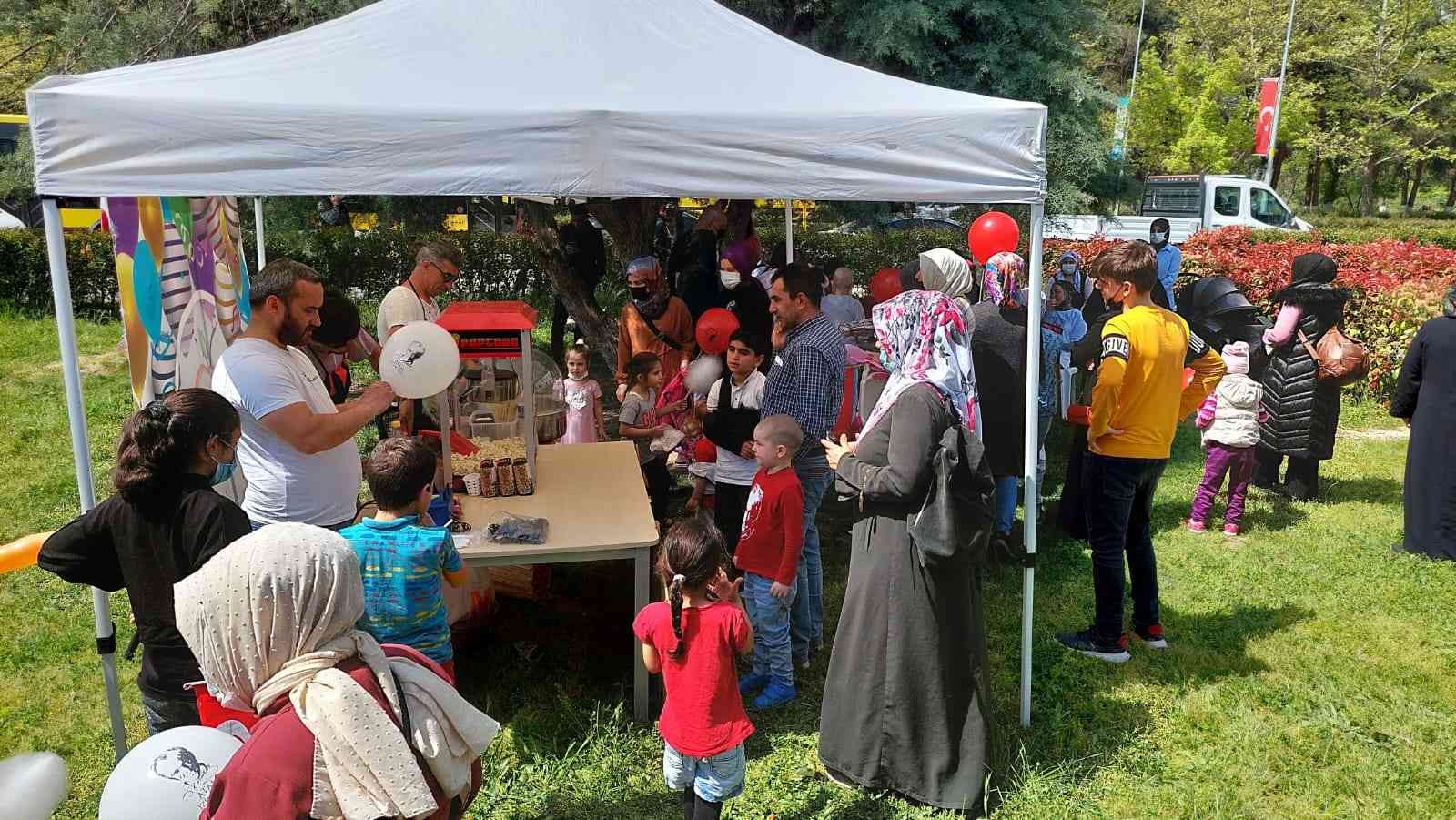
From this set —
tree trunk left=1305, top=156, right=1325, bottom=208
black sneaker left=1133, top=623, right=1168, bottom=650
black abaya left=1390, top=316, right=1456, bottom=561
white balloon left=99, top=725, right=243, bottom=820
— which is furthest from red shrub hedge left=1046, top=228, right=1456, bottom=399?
tree trunk left=1305, top=156, right=1325, bottom=208

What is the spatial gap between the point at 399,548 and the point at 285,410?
71 cm

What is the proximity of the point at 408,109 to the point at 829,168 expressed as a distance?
1.42 m

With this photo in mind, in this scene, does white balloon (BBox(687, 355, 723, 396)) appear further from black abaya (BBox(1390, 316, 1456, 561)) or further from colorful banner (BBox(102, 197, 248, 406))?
black abaya (BBox(1390, 316, 1456, 561))

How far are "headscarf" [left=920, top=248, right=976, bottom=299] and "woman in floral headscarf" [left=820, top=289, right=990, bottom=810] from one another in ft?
2.45

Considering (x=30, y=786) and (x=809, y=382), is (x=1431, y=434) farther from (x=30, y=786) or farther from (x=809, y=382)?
(x=30, y=786)

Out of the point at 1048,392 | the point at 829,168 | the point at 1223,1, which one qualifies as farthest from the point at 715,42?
the point at 1223,1

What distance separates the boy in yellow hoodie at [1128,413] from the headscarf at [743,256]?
15.0 feet

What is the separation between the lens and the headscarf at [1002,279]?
508cm

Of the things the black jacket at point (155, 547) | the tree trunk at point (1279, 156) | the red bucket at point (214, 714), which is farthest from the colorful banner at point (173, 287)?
the tree trunk at point (1279, 156)

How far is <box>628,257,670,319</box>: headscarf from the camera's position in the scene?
634 centimetres

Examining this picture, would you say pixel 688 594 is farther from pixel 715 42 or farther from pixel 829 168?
pixel 715 42

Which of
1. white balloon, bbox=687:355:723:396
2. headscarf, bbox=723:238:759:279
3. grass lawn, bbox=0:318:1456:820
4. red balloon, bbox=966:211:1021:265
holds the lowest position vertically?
grass lawn, bbox=0:318:1456:820

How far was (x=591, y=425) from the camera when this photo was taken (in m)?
5.59

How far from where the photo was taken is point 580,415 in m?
5.56
